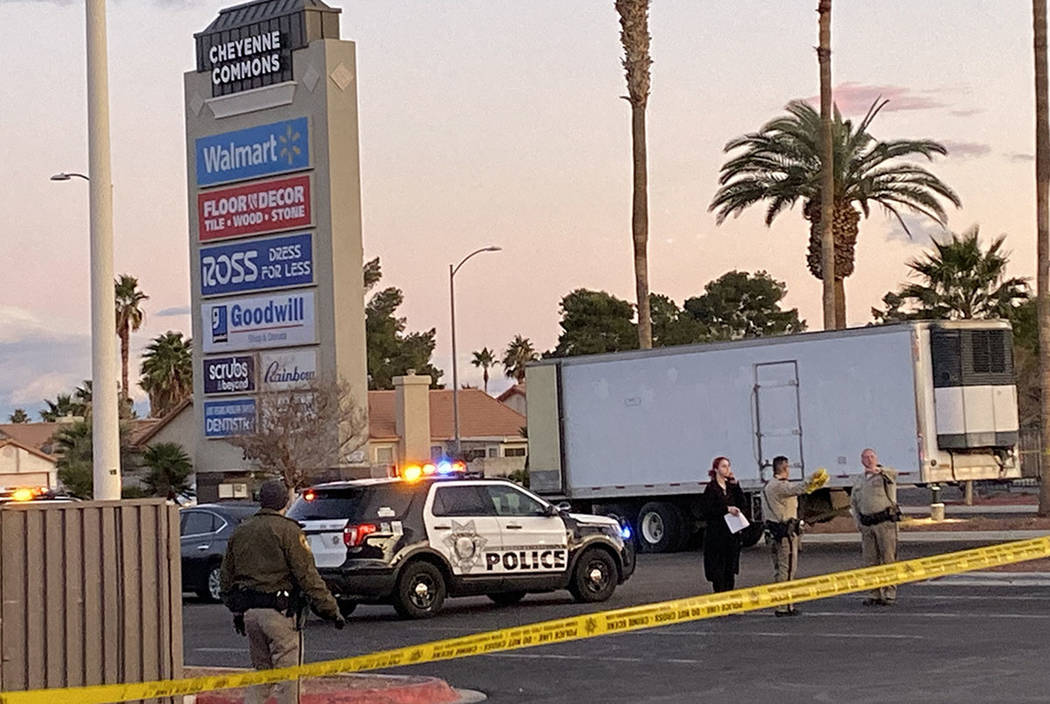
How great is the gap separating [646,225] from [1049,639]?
2767 cm

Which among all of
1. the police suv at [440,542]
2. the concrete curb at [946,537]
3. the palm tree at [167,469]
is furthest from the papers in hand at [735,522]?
the palm tree at [167,469]

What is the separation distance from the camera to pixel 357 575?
20078mm

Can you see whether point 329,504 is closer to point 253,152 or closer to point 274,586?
point 274,586

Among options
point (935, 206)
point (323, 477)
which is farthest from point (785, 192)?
point (323, 477)

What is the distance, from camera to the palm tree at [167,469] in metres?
61.0

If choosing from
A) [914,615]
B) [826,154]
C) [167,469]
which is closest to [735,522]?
[914,615]

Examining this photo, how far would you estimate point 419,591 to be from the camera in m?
20.6

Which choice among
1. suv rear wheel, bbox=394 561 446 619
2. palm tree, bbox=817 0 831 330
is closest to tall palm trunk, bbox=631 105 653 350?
palm tree, bbox=817 0 831 330

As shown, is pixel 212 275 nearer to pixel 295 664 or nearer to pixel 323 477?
pixel 323 477

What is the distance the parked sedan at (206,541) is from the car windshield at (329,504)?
416 centimetres

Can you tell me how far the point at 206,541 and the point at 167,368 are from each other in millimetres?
73744

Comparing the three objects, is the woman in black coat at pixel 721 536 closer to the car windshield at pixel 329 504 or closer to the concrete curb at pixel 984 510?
the car windshield at pixel 329 504

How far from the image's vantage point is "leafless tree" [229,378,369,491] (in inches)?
2098

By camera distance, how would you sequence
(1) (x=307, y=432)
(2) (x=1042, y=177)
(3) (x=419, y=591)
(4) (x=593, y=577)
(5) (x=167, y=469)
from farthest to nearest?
(5) (x=167, y=469)
(1) (x=307, y=432)
(2) (x=1042, y=177)
(4) (x=593, y=577)
(3) (x=419, y=591)
